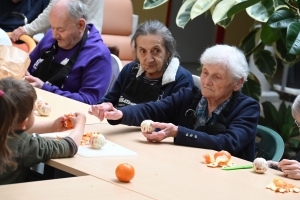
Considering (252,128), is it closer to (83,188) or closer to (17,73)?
(83,188)

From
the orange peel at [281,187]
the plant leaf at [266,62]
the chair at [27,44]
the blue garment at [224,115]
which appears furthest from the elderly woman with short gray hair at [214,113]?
the chair at [27,44]

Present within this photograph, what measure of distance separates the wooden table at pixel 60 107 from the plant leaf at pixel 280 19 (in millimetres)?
1378

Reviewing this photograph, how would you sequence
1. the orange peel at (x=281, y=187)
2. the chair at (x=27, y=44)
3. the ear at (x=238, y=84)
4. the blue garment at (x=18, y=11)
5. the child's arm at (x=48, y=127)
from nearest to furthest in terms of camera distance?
1. the orange peel at (x=281, y=187)
2. the child's arm at (x=48, y=127)
3. the ear at (x=238, y=84)
4. the chair at (x=27, y=44)
5. the blue garment at (x=18, y=11)

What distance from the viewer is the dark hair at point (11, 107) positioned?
204cm

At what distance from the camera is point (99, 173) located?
233cm

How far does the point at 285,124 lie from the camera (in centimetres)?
530

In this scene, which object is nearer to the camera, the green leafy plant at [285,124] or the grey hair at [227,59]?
the grey hair at [227,59]

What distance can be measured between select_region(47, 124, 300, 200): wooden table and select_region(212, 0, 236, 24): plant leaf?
1489 millimetres

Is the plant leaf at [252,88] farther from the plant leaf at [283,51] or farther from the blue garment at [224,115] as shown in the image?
the blue garment at [224,115]

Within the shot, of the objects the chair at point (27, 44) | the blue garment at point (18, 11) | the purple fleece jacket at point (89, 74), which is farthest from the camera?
the blue garment at point (18, 11)

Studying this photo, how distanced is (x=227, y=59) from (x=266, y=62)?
173 cm

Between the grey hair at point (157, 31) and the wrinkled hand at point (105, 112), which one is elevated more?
the grey hair at point (157, 31)

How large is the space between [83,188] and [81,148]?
0.51 metres

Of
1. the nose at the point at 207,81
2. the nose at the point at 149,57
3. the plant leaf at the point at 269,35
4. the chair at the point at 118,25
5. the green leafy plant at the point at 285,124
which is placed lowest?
the green leafy plant at the point at 285,124
